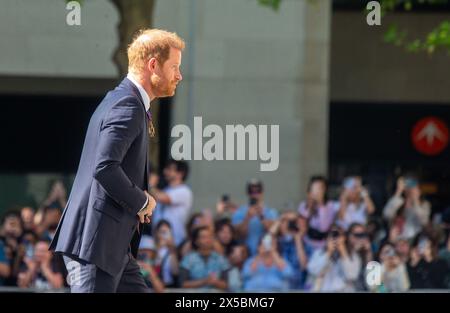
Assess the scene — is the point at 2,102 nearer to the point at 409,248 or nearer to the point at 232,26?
the point at 232,26

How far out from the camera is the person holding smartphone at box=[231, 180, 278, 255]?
36.2ft

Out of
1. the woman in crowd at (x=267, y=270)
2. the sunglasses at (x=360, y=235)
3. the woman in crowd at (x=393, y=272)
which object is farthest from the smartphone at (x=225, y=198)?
the woman in crowd at (x=393, y=272)

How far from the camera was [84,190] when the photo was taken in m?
4.96

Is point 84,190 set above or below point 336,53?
below

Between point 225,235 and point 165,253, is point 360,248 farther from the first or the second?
point 165,253

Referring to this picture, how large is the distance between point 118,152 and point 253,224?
21.4 feet

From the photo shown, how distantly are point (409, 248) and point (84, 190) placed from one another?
21.8ft

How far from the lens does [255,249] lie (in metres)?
10.9

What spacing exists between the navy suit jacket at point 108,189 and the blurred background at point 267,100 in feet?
17.9

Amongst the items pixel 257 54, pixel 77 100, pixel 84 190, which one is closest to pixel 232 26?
pixel 257 54

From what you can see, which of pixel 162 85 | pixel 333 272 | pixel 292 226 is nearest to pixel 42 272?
pixel 292 226

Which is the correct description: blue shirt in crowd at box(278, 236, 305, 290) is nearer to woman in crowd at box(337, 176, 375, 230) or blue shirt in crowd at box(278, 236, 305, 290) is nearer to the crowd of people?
the crowd of people

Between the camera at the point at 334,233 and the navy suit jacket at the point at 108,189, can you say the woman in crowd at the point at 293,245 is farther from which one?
the navy suit jacket at the point at 108,189

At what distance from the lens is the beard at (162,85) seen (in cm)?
523
